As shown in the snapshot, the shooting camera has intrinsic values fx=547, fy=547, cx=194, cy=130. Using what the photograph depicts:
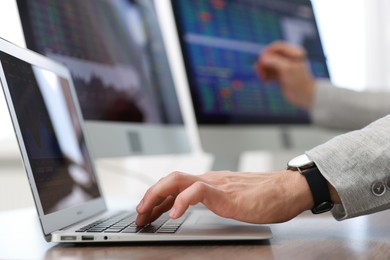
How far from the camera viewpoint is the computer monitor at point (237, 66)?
1.71 meters

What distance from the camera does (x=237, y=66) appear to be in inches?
70.9

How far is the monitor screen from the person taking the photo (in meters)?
1.71

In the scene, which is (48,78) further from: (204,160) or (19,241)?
(204,160)

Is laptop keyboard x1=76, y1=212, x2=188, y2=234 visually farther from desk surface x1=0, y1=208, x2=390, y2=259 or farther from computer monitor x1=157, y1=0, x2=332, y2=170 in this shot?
computer monitor x1=157, y1=0, x2=332, y2=170

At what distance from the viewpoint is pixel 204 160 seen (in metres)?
2.57

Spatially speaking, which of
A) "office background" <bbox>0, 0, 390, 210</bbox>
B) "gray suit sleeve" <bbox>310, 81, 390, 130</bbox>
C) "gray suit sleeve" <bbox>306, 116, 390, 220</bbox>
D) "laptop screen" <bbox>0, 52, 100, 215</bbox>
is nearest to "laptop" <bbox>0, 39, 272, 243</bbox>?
"laptop screen" <bbox>0, 52, 100, 215</bbox>

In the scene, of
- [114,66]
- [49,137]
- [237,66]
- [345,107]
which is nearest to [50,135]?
[49,137]

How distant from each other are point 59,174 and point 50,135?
6cm

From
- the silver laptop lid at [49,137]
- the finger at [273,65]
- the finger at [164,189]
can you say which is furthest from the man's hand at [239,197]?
the finger at [273,65]

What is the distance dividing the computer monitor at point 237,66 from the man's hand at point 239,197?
1032 millimetres

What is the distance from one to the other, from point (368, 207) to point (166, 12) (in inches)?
75.2

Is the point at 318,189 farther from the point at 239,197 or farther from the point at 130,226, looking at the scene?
the point at 130,226

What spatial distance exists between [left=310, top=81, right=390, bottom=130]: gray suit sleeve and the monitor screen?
0.26ft

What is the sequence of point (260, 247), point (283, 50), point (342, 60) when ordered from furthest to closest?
point (342, 60) < point (283, 50) < point (260, 247)
